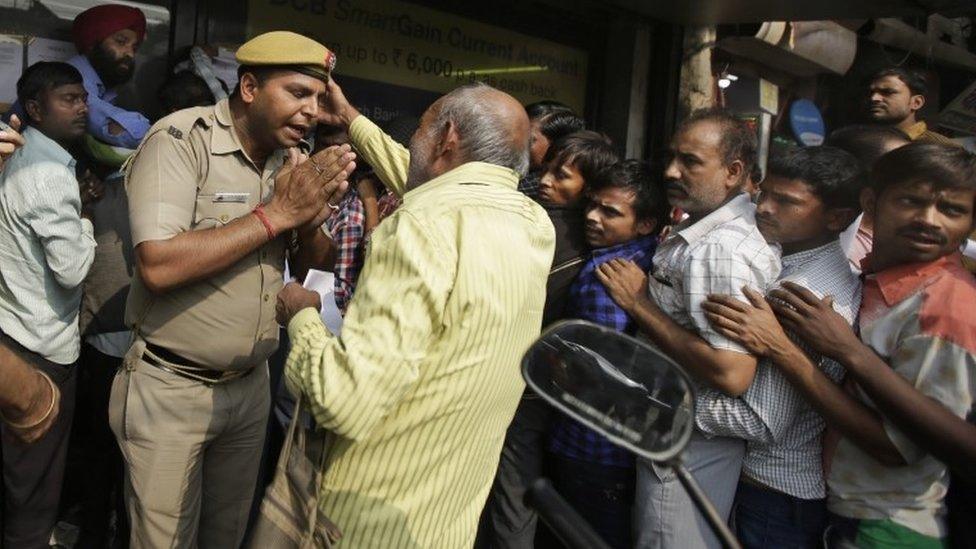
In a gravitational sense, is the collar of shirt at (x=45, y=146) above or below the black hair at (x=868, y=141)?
below

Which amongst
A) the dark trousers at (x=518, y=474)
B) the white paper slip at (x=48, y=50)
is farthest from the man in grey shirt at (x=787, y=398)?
the white paper slip at (x=48, y=50)

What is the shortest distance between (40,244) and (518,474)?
192 centimetres

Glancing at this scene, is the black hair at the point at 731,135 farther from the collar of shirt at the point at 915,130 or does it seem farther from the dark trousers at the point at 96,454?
the dark trousers at the point at 96,454

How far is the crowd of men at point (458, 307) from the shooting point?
1.85 m

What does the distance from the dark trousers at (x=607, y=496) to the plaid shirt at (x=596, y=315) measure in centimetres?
3

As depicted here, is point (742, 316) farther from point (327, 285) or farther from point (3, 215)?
point (3, 215)

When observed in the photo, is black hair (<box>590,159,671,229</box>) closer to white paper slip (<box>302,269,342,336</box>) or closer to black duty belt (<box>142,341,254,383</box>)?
white paper slip (<box>302,269,342,336</box>)

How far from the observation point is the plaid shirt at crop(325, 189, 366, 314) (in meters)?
3.10

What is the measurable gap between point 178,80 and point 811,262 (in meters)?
2.67

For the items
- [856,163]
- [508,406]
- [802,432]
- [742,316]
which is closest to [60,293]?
[508,406]

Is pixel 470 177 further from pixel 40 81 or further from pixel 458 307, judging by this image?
pixel 40 81

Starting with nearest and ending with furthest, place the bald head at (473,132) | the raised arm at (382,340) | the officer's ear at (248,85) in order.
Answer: the raised arm at (382,340)
the bald head at (473,132)
the officer's ear at (248,85)

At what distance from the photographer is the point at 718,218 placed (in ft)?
8.03

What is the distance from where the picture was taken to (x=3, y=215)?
283 centimetres
